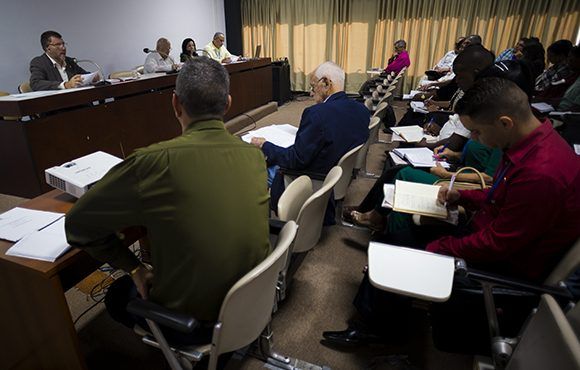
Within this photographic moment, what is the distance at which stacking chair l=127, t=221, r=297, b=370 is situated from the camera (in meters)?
0.83

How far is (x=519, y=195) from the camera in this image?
1.01 meters

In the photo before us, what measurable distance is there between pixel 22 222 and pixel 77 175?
0.75 feet

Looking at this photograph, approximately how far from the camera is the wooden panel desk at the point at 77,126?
2.47m

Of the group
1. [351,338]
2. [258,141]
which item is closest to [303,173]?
[258,141]

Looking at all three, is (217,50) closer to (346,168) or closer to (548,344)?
(346,168)

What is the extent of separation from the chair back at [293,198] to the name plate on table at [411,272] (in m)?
0.40

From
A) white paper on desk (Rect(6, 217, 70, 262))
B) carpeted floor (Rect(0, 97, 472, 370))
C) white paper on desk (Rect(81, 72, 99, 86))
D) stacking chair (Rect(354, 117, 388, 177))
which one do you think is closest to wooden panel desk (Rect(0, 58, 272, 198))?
white paper on desk (Rect(81, 72, 99, 86))

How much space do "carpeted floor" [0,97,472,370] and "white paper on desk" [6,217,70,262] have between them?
27.7 inches

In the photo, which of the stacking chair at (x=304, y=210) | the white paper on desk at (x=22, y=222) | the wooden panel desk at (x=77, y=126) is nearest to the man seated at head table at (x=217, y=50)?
the wooden panel desk at (x=77, y=126)

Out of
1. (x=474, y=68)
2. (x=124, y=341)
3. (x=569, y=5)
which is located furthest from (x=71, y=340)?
(x=569, y=5)

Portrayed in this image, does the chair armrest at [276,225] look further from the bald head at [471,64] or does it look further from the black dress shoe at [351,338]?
the bald head at [471,64]

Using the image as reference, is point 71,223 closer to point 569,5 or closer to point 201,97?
point 201,97

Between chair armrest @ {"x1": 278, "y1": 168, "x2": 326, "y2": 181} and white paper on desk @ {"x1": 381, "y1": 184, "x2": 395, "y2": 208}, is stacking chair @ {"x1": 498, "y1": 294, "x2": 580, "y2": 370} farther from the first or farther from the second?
chair armrest @ {"x1": 278, "y1": 168, "x2": 326, "y2": 181}

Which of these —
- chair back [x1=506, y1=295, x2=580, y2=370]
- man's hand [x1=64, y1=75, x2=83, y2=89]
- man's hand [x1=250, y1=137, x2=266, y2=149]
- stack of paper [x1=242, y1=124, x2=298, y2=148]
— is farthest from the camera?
man's hand [x1=64, y1=75, x2=83, y2=89]
